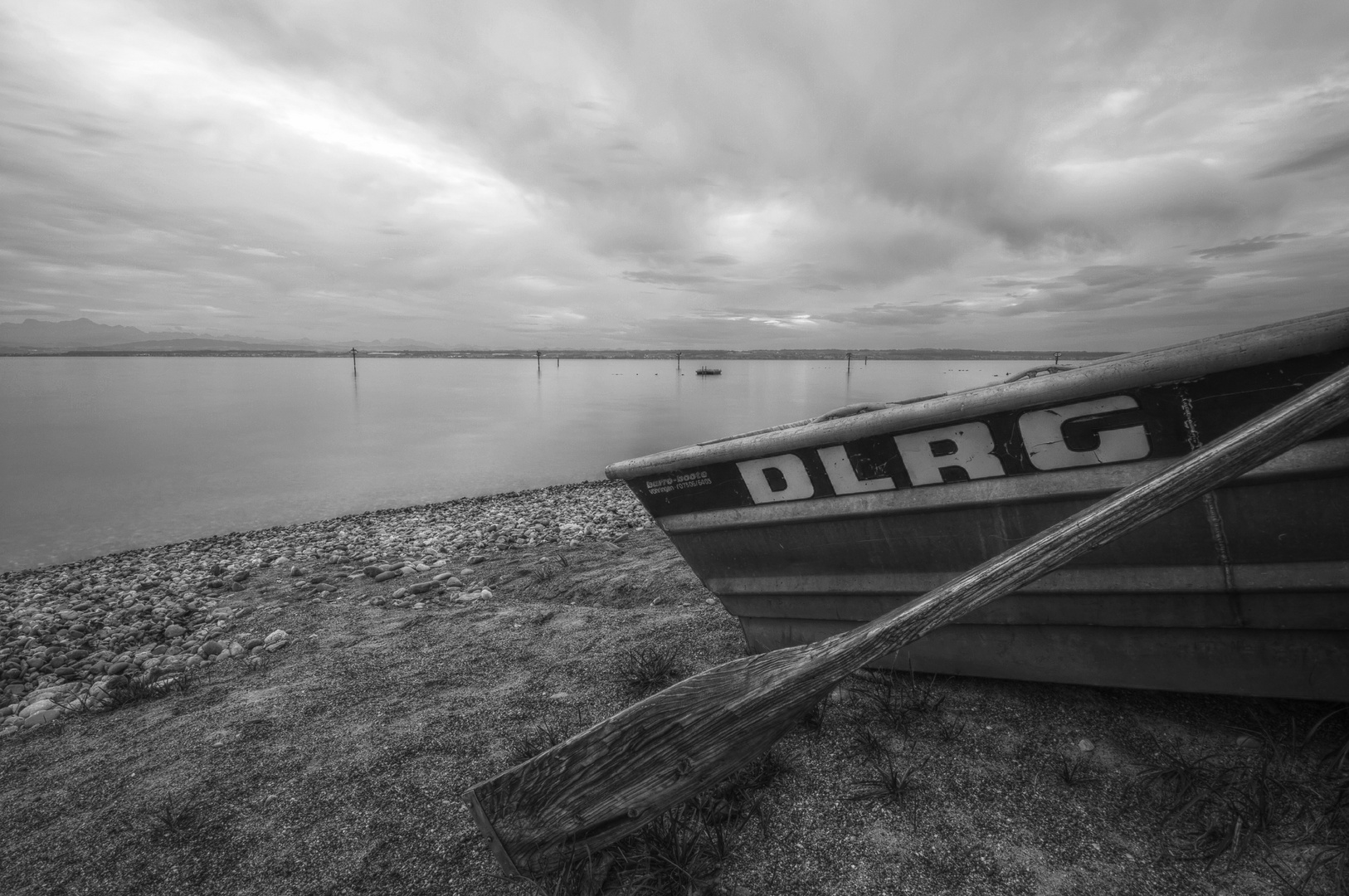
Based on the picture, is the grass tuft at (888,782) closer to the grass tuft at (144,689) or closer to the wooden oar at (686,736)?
the wooden oar at (686,736)

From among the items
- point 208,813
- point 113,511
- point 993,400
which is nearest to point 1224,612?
point 993,400

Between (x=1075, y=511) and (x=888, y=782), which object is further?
(x=1075, y=511)

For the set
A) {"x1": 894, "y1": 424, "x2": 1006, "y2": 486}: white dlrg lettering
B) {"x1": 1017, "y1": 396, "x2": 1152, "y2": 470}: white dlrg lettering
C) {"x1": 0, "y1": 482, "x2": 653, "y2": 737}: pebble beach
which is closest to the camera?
{"x1": 1017, "y1": 396, "x2": 1152, "y2": 470}: white dlrg lettering

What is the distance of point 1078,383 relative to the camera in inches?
113

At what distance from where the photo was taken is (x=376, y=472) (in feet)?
73.8

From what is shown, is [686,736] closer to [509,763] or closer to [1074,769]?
[509,763]

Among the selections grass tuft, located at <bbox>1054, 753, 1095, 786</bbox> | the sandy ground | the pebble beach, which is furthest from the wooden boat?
the pebble beach

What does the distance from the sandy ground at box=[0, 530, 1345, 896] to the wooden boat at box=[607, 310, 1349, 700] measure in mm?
332

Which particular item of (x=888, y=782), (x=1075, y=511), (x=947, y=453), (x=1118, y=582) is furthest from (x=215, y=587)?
(x=1118, y=582)

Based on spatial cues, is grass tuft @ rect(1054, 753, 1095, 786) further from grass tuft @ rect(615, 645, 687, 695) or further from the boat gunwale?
grass tuft @ rect(615, 645, 687, 695)

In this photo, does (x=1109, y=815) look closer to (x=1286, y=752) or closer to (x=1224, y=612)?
(x=1286, y=752)

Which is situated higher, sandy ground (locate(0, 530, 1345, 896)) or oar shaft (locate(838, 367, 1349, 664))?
oar shaft (locate(838, 367, 1349, 664))

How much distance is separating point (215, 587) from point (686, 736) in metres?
8.95

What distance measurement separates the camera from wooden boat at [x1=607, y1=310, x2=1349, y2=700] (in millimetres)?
2617
